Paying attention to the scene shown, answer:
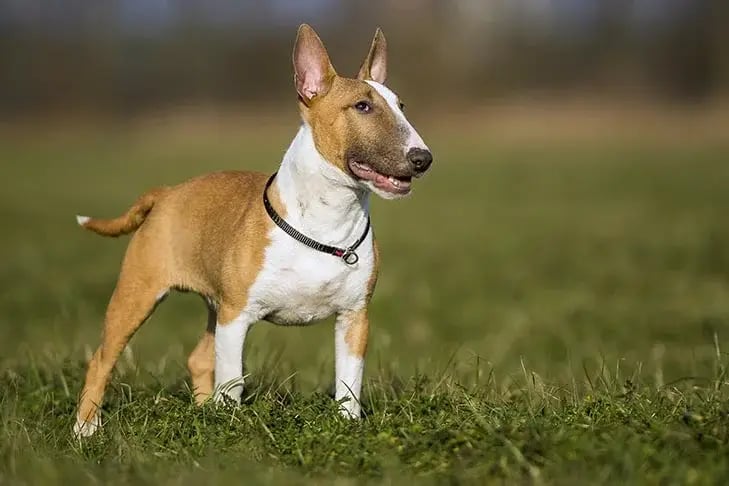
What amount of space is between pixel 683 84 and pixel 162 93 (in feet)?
60.7

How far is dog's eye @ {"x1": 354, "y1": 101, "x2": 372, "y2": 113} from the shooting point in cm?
597

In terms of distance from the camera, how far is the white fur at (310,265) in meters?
5.98

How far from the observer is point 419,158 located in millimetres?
5727

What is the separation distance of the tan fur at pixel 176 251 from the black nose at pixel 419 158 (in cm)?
91

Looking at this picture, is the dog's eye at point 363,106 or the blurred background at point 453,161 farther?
the blurred background at point 453,161

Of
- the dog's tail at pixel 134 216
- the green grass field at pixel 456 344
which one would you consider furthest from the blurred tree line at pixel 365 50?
the dog's tail at pixel 134 216

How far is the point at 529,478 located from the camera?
15.3 ft

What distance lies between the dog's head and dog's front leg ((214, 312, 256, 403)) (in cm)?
101

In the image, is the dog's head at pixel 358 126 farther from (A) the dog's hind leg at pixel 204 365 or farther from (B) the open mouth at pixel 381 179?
(A) the dog's hind leg at pixel 204 365

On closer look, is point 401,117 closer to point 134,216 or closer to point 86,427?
point 134,216

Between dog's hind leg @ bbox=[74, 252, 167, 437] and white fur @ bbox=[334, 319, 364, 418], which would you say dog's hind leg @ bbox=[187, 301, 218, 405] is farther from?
white fur @ bbox=[334, 319, 364, 418]

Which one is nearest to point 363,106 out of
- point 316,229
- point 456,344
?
point 316,229

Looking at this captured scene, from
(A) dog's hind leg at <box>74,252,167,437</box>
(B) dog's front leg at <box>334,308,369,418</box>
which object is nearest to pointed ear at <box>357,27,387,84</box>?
(B) dog's front leg at <box>334,308,369,418</box>

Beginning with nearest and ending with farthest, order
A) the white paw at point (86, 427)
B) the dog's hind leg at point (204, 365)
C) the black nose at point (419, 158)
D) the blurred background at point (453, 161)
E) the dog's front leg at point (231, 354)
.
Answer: the black nose at point (419, 158) → the white paw at point (86, 427) → the dog's front leg at point (231, 354) → the dog's hind leg at point (204, 365) → the blurred background at point (453, 161)
